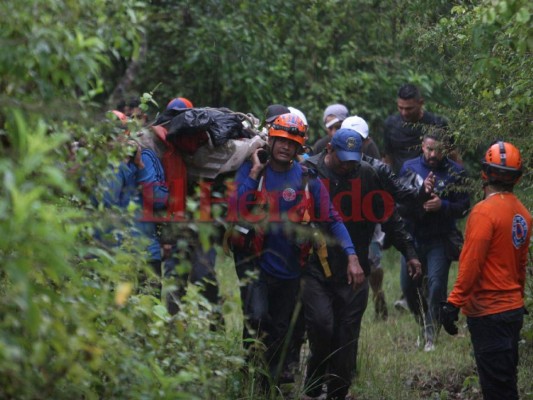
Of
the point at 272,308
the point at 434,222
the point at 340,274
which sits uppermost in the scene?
the point at 434,222

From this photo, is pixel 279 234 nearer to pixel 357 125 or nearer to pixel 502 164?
pixel 502 164

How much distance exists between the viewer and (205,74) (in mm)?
14297

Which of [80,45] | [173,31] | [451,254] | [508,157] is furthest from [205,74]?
[80,45]

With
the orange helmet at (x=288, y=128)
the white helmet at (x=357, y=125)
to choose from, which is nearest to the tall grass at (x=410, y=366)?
the orange helmet at (x=288, y=128)

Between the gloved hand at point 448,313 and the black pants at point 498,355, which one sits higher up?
the gloved hand at point 448,313

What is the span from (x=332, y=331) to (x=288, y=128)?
160cm

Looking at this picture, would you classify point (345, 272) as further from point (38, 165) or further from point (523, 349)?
point (38, 165)

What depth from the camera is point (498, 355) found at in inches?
253

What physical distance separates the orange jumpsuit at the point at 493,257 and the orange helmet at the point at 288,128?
1493 millimetres

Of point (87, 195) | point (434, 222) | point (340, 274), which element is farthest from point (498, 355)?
point (434, 222)

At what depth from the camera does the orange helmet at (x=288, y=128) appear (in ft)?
23.9

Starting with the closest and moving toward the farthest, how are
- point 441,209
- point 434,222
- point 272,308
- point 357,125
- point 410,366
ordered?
1. point 272,308
2. point 410,366
3. point 357,125
4. point 441,209
5. point 434,222

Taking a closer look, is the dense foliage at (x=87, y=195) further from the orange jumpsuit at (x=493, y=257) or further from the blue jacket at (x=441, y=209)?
the blue jacket at (x=441, y=209)

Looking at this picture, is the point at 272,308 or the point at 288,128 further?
the point at 272,308
